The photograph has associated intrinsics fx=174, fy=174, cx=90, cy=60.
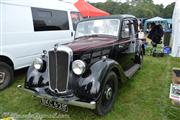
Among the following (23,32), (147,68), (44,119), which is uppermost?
(23,32)

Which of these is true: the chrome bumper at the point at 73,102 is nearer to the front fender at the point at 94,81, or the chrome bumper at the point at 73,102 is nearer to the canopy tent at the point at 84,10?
the front fender at the point at 94,81

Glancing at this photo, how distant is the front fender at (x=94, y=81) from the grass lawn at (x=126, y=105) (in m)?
0.66

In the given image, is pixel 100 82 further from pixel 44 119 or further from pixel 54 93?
pixel 44 119

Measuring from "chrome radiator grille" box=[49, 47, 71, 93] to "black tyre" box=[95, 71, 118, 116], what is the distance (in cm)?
69

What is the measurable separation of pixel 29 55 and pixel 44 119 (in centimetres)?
247

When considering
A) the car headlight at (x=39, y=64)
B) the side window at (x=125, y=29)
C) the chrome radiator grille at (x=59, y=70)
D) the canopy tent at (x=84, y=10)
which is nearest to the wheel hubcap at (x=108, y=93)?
the chrome radiator grille at (x=59, y=70)

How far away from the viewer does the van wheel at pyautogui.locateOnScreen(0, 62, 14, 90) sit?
174 inches

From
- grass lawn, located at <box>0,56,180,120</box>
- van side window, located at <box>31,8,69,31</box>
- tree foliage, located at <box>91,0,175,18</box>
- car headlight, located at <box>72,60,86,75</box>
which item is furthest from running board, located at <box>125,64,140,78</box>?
tree foliage, located at <box>91,0,175,18</box>

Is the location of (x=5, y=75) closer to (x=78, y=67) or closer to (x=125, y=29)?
(x=78, y=67)

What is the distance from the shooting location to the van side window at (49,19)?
16.9ft

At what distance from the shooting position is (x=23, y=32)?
4.76m

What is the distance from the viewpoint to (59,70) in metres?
3.11

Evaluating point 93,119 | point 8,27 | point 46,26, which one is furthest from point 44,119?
point 46,26

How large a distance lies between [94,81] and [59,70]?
68cm
